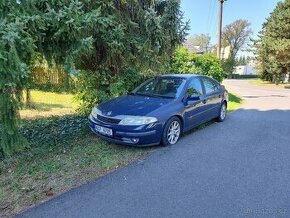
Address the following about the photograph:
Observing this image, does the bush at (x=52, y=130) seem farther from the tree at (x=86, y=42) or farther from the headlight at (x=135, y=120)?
the headlight at (x=135, y=120)

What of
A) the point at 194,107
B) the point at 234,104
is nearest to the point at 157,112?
the point at 194,107

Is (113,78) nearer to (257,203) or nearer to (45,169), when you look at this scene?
(45,169)

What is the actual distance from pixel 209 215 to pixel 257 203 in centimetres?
71

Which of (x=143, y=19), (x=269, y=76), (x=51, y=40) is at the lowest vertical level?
(x=269, y=76)

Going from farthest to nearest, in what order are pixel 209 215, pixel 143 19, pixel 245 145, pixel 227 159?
pixel 143 19 < pixel 245 145 < pixel 227 159 < pixel 209 215

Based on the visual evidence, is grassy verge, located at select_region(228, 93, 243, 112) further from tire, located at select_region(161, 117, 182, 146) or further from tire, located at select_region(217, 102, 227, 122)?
tire, located at select_region(161, 117, 182, 146)

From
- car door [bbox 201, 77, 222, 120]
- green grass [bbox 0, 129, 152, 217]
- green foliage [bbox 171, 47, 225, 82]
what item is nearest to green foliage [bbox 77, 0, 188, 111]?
car door [bbox 201, 77, 222, 120]

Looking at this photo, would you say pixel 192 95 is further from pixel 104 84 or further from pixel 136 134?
pixel 104 84

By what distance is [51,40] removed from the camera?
5.04 m

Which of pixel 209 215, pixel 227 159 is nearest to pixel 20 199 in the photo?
pixel 209 215

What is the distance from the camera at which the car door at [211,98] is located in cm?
759

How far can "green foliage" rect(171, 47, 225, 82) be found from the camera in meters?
13.4

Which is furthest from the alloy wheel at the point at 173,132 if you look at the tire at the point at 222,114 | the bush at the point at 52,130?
the tire at the point at 222,114

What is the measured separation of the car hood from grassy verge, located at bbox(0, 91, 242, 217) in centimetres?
73
